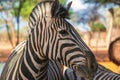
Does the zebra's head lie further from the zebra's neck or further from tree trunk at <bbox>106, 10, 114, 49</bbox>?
tree trunk at <bbox>106, 10, 114, 49</bbox>

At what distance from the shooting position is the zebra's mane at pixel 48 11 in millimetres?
2088

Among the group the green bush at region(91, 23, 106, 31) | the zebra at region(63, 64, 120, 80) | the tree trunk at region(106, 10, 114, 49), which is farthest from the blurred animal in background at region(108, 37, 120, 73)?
the green bush at region(91, 23, 106, 31)

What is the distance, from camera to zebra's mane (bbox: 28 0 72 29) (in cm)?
209

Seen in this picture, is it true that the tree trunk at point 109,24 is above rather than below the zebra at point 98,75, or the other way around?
above

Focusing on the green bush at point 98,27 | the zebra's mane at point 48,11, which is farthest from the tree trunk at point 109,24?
the zebra's mane at point 48,11

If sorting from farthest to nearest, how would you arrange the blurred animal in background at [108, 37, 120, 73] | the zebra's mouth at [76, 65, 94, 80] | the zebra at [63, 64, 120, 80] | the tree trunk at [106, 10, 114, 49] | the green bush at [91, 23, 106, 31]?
1. the green bush at [91, 23, 106, 31]
2. the tree trunk at [106, 10, 114, 49]
3. the blurred animal in background at [108, 37, 120, 73]
4. the zebra at [63, 64, 120, 80]
5. the zebra's mouth at [76, 65, 94, 80]

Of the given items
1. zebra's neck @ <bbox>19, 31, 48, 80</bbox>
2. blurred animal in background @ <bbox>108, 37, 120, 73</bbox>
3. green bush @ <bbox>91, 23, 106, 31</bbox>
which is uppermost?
green bush @ <bbox>91, 23, 106, 31</bbox>

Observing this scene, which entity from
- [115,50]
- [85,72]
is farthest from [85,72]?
[115,50]

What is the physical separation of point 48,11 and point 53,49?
0.21 meters

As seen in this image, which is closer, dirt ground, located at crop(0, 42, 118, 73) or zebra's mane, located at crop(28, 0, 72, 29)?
zebra's mane, located at crop(28, 0, 72, 29)

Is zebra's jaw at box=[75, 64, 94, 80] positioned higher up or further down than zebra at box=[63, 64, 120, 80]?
higher up

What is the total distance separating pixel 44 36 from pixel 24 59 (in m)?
0.22

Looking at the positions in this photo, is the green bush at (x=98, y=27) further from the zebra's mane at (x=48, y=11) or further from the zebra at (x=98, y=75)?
the zebra's mane at (x=48, y=11)

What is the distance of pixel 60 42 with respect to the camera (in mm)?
2035
